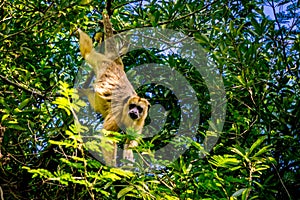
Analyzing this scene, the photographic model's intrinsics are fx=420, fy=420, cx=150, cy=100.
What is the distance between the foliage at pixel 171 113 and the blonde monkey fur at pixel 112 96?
30 cm

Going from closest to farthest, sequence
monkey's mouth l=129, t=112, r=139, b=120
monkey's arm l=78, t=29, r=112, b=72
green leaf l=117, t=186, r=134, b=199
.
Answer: green leaf l=117, t=186, r=134, b=199, monkey's mouth l=129, t=112, r=139, b=120, monkey's arm l=78, t=29, r=112, b=72

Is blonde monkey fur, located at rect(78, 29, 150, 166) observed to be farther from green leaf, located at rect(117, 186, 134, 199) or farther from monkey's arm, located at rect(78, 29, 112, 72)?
green leaf, located at rect(117, 186, 134, 199)

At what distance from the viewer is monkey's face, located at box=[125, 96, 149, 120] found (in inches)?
216

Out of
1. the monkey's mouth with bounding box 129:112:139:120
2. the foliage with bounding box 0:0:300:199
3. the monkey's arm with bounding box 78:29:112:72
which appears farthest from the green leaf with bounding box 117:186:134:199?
the monkey's arm with bounding box 78:29:112:72

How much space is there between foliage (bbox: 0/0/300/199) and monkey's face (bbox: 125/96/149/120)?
340 mm

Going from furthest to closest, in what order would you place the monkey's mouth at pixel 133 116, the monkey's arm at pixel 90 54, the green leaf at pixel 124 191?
1. the monkey's arm at pixel 90 54
2. the monkey's mouth at pixel 133 116
3. the green leaf at pixel 124 191

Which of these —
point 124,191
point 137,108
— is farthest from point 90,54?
point 124,191

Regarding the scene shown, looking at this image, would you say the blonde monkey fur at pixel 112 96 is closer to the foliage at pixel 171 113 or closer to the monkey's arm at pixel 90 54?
the monkey's arm at pixel 90 54

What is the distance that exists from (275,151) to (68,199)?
7.63 feet

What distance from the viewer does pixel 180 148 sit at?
17.0 ft

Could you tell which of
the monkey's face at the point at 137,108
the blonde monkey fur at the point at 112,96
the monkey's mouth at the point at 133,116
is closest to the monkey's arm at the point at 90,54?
the blonde monkey fur at the point at 112,96

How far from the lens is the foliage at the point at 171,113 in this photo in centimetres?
329

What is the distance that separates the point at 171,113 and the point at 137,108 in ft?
1.47

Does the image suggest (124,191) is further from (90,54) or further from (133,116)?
(90,54)
